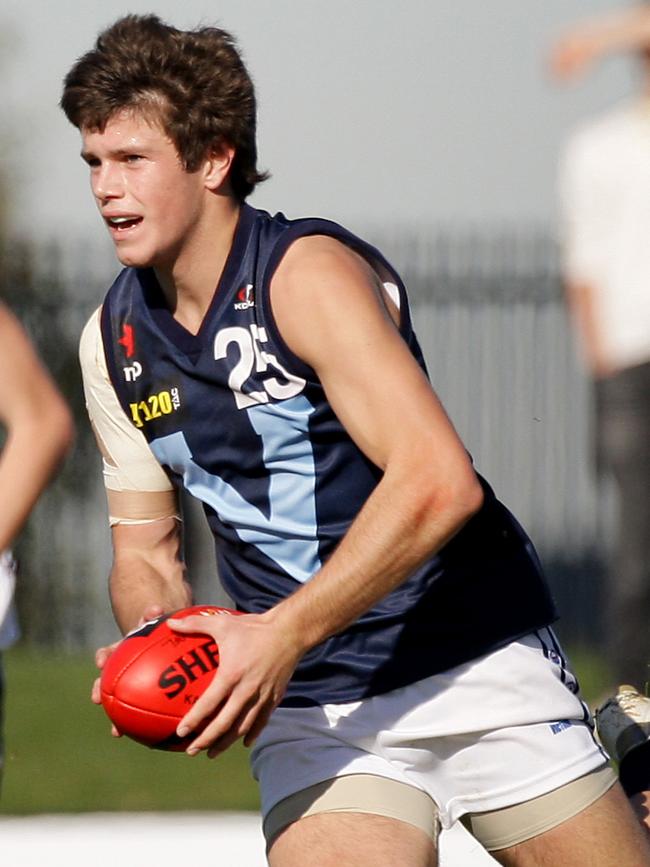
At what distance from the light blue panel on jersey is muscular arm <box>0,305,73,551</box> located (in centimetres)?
57

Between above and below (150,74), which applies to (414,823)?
below

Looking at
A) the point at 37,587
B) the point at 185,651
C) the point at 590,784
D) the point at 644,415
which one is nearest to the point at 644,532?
the point at 644,415

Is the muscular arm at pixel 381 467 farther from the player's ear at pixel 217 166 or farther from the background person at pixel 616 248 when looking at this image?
the background person at pixel 616 248

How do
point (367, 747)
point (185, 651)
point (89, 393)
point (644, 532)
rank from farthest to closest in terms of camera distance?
point (644, 532)
point (89, 393)
point (367, 747)
point (185, 651)

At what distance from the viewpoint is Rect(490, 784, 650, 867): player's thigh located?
3619 mm

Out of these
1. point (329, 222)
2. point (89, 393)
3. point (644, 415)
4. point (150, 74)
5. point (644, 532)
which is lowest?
point (644, 532)

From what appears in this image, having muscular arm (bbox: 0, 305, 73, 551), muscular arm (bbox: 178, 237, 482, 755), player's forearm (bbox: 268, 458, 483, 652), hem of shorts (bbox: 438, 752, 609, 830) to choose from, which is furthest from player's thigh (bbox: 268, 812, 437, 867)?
muscular arm (bbox: 0, 305, 73, 551)

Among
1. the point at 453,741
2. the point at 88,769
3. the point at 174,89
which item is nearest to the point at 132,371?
the point at 174,89

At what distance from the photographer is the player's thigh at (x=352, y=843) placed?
11.3 feet

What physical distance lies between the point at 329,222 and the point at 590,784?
1.29m

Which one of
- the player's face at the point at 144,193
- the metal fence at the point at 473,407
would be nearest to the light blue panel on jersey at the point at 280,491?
the player's face at the point at 144,193

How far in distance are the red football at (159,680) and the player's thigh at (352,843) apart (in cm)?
34

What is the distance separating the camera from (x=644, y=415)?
7.11 metres

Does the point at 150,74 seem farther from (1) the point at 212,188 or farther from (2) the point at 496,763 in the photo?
(2) the point at 496,763
